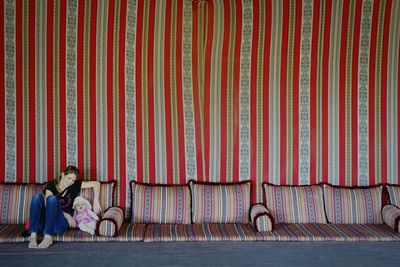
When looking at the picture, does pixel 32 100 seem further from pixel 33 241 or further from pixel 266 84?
pixel 266 84

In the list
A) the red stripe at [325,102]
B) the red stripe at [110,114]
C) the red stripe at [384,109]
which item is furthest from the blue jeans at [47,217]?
the red stripe at [384,109]

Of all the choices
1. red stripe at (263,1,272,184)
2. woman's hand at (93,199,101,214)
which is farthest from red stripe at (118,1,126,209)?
red stripe at (263,1,272,184)

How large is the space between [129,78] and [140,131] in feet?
2.02

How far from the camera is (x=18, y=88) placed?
4484 mm

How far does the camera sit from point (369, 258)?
132 inches

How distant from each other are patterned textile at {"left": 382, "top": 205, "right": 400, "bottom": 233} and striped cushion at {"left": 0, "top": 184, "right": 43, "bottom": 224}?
144 inches

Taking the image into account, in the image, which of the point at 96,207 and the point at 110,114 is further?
the point at 110,114

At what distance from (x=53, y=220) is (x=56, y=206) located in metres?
0.13

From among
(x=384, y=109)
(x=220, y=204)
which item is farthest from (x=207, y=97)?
(x=384, y=109)

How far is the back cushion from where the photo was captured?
4.25 m

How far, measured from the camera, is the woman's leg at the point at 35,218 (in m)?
3.61

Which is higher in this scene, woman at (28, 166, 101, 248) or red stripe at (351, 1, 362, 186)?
red stripe at (351, 1, 362, 186)

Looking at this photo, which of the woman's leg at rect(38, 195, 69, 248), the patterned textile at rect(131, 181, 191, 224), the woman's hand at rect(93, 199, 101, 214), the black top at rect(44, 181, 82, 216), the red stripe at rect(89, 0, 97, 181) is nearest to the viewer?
the woman's leg at rect(38, 195, 69, 248)

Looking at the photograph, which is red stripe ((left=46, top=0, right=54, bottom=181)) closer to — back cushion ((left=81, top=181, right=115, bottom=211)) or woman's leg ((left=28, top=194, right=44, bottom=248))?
back cushion ((left=81, top=181, right=115, bottom=211))
